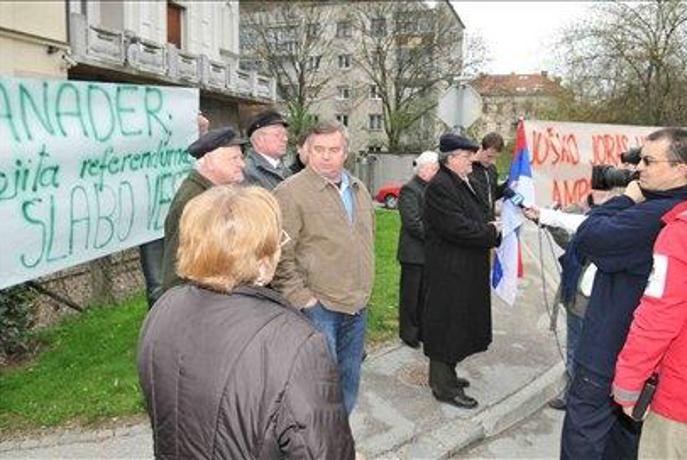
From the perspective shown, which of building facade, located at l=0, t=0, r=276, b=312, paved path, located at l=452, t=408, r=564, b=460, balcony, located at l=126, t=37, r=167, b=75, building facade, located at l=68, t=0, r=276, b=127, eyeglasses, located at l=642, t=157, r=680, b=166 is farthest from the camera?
balcony, located at l=126, t=37, r=167, b=75

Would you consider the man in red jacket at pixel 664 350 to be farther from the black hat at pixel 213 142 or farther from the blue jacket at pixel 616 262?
the black hat at pixel 213 142

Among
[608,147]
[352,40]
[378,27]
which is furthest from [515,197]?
[352,40]

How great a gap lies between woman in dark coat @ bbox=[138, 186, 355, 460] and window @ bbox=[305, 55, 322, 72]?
49.2m

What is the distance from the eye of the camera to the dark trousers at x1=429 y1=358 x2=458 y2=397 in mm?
4742

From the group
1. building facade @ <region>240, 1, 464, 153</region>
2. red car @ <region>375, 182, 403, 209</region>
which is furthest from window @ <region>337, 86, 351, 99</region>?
red car @ <region>375, 182, 403, 209</region>

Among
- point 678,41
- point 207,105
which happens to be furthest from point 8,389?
point 207,105

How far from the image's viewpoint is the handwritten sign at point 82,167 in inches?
157

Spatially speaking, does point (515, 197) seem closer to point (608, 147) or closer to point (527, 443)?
point (527, 443)

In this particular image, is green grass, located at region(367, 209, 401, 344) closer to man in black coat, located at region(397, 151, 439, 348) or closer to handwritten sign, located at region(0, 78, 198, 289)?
man in black coat, located at region(397, 151, 439, 348)

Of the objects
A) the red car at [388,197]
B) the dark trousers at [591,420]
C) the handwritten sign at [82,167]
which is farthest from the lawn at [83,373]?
the red car at [388,197]

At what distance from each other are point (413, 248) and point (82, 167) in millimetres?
2898

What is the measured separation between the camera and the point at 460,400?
4.72m

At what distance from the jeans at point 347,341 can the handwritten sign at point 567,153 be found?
230 cm

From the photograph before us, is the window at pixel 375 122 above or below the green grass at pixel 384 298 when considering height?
above
